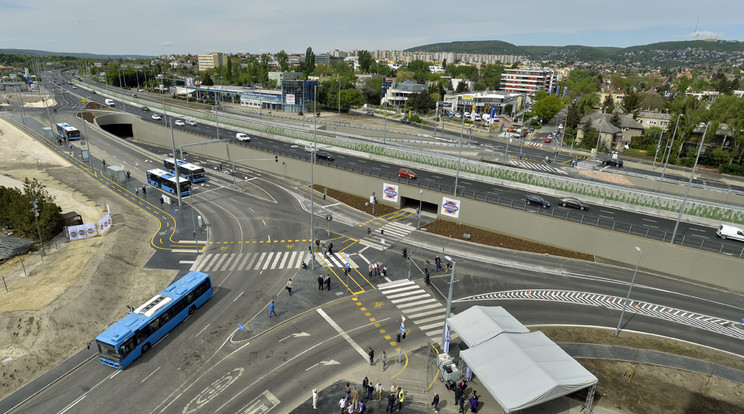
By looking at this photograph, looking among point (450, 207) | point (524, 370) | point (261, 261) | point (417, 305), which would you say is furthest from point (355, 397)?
point (450, 207)

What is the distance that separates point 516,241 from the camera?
42625 mm

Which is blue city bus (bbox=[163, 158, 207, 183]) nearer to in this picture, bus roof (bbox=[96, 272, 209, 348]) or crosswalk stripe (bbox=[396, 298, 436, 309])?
bus roof (bbox=[96, 272, 209, 348])

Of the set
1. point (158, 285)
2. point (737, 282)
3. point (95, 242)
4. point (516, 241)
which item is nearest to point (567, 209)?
point (516, 241)

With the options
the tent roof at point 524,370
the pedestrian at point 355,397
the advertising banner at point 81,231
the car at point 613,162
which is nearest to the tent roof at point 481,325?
the tent roof at point 524,370

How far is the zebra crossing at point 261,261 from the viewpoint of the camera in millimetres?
36719

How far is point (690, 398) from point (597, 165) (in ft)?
200

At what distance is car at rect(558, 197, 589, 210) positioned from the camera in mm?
45219

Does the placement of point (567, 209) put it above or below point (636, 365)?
above

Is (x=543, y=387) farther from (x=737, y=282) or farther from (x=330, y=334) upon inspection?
(x=737, y=282)

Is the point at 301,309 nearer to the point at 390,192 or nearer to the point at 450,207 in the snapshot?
the point at 450,207

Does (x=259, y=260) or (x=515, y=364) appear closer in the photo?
(x=515, y=364)

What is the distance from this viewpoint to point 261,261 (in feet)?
125

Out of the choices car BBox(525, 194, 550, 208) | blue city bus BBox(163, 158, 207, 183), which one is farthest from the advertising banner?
car BBox(525, 194, 550, 208)

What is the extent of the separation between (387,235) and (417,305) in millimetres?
13949
